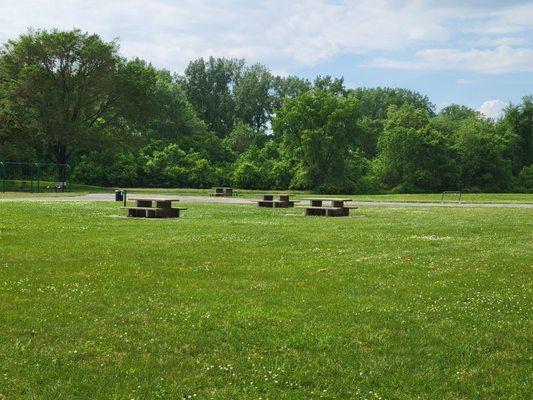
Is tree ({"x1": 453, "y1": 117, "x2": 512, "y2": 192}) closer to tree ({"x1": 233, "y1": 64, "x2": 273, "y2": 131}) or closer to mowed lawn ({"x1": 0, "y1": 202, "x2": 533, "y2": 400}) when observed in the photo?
tree ({"x1": 233, "y1": 64, "x2": 273, "y2": 131})

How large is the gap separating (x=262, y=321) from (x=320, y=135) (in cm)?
6484

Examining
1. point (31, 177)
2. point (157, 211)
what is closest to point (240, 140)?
point (31, 177)

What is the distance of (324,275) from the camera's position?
9.91 meters

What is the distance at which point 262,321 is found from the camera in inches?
272

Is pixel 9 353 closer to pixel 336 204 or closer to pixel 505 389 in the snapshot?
pixel 505 389

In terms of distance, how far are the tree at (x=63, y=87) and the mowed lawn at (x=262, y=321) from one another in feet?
153

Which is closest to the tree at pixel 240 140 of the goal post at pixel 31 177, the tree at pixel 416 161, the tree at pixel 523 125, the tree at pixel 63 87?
the tree at pixel 416 161

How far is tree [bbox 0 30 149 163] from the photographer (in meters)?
56.5

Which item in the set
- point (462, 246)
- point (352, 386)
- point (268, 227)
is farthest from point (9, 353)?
point (268, 227)

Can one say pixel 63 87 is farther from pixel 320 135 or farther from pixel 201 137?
pixel 320 135

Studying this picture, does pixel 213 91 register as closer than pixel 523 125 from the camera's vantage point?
No

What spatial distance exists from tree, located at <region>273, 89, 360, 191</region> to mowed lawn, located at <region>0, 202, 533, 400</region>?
189ft

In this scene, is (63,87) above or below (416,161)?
above

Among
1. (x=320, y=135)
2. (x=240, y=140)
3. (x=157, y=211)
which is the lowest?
(x=157, y=211)
